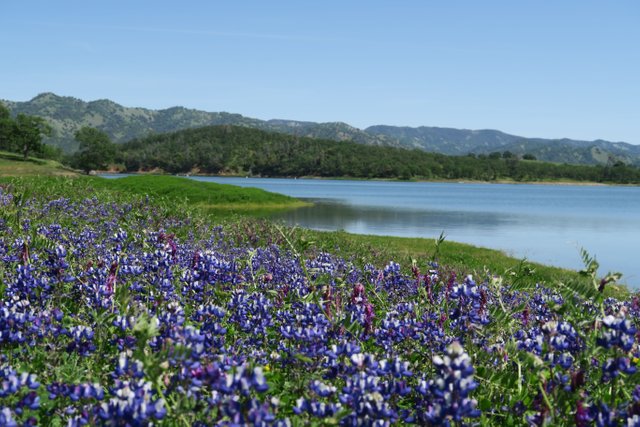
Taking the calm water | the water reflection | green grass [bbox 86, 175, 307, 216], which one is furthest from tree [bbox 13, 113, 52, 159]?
the calm water

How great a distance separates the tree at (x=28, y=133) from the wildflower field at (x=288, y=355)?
11390 centimetres

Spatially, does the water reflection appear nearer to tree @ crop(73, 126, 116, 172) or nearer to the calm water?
the calm water

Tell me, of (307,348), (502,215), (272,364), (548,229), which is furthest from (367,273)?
(502,215)

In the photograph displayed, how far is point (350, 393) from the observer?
123 inches

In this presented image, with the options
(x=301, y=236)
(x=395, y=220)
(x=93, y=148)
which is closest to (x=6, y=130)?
(x=93, y=148)

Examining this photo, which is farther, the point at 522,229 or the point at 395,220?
the point at 395,220

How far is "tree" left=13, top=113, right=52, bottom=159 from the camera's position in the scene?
4331 inches

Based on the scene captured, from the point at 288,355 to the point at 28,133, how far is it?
119124mm

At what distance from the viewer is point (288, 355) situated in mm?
4641

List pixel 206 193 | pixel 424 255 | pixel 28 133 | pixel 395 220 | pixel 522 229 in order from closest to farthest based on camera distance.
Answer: pixel 424 255 < pixel 522 229 < pixel 395 220 < pixel 206 193 < pixel 28 133

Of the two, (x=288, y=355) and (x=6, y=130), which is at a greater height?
(x=6, y=130)

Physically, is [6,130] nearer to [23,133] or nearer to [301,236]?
[23,133]

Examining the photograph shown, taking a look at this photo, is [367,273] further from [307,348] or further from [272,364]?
[307,348]

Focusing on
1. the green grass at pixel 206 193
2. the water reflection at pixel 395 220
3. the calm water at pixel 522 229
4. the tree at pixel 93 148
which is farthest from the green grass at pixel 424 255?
the tree at pixel 93 148
